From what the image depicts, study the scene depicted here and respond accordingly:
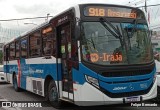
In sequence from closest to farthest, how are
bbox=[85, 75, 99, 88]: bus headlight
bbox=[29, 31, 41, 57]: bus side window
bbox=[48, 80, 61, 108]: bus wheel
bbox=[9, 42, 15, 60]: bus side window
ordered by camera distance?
1. bbox=[85, 75, 99, 88]: bus headlight
2. bbox=[48, 80, 61, 108]: bus wheel
3. bbox=[29, 31, 41, 57]: bus side window
4. bbox=[9, 42, 15, 60]: bus side window

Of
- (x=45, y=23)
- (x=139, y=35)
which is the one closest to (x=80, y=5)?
(x=139, y=35)

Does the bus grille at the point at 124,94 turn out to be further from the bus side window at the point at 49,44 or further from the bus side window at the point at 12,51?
the bus side window at the point at 12,51

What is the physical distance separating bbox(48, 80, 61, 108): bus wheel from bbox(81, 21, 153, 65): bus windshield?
2.30 meters

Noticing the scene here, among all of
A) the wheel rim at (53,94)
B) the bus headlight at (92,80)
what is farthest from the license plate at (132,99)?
the wheel rim at (53,94)

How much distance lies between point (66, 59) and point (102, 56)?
131cm

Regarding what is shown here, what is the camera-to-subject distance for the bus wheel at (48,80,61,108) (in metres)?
9.84

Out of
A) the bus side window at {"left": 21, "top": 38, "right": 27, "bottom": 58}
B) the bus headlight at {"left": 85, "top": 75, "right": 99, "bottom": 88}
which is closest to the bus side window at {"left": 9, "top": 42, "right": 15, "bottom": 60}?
the bus side window at {"left": 21, "top": 38, "right": 27, "bottom": 58}

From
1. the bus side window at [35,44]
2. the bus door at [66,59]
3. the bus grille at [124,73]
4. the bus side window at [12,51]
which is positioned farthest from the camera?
the bus side window at [12,51]

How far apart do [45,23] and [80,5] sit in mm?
2589

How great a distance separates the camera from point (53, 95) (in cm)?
1009

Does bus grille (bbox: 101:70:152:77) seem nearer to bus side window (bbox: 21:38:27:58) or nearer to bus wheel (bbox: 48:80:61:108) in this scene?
bus wheel (bbox: 48:80:61:108)

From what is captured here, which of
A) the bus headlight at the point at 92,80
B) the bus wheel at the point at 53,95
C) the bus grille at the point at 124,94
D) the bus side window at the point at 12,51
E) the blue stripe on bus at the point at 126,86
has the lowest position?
the bus wheel at the point at 53,95

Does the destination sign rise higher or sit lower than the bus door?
higher

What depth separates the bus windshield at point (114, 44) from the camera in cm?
812
